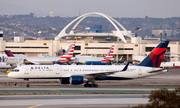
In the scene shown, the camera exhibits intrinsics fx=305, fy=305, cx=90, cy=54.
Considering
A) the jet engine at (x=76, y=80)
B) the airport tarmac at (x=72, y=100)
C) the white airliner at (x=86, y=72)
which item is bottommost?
the airport tarmac at (x=72, y=100)

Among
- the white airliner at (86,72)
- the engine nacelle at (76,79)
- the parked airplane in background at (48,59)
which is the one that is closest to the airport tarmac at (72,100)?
the engine nacelle at (76,79)

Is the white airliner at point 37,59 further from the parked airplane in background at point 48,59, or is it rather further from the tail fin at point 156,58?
the tail fin at point 156,58

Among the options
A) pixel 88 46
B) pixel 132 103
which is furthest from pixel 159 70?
pixel 88 46

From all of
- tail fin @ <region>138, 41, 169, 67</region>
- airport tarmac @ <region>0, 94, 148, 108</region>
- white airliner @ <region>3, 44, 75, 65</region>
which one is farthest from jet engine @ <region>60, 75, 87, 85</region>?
white airliner @ <region>3, 44, 75, 65</region>

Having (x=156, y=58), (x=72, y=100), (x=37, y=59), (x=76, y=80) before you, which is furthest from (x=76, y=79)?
(x=37, y=59)

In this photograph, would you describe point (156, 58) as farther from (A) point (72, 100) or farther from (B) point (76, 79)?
(A) point (72, 100)

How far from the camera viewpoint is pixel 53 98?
37688 mm

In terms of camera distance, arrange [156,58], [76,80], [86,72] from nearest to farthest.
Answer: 1. [76,80]
2. [86,72]
3. [156,58]

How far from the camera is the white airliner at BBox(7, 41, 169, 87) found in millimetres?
48219

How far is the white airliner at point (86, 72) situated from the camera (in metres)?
48.2

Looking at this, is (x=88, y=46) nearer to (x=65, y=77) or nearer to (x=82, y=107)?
(x=65, y=77)

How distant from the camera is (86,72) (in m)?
50.3

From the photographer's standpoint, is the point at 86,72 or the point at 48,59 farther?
the point at 48,59

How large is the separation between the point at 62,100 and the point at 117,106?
713 cm
